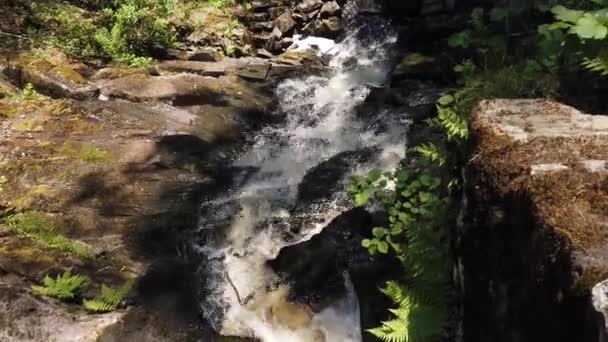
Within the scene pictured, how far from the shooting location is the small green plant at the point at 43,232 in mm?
6398

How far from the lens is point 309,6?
589 inches

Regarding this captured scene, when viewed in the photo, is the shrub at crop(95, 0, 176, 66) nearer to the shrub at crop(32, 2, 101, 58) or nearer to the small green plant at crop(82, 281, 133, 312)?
the shrub at crop(32, 2, 101, 58)

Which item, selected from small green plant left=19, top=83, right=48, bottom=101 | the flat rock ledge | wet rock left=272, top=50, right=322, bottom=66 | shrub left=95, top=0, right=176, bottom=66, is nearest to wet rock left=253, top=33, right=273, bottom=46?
wet rock left=272, top=50, right=322, bottom=66

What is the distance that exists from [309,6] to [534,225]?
13.1m

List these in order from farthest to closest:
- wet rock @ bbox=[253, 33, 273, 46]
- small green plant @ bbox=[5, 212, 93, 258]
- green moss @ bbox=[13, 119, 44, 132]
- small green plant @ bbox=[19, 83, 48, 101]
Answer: wet rock @ bbox=[253, 33, 273, 46]
small green plant @ bbox=[19, 83, 48, 101]
green moss @ bbox=[13, 119, 44, 132]
small green plant @ bbox=[5, 212, 93, 258]

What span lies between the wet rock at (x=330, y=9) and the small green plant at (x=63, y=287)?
35.7ft

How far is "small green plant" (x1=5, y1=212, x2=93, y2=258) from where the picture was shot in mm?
6398

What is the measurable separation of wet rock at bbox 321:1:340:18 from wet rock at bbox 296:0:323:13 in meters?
0.16

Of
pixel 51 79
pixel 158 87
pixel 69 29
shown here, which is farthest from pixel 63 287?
pixel 69 29

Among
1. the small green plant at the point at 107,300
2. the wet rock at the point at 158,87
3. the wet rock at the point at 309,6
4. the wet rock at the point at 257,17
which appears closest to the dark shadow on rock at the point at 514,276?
the small green plant at the point at 107,300

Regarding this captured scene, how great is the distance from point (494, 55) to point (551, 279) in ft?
13.5

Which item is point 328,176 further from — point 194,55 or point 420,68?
point 194,55

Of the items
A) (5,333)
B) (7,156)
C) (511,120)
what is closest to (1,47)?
(7,156)

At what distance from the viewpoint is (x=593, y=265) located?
2275 millimetres
